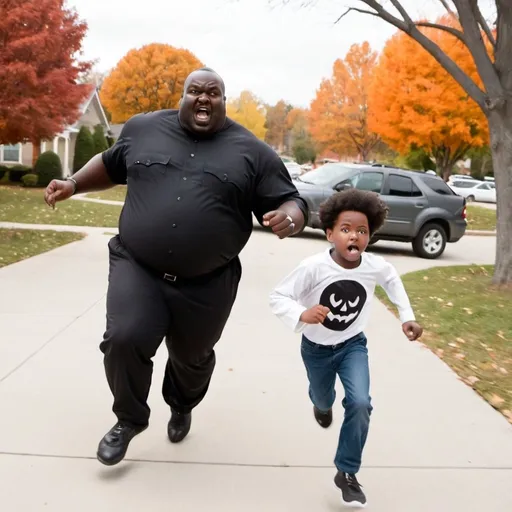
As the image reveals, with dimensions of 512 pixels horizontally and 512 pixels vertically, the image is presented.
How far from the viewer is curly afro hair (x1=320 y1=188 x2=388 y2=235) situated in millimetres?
3061

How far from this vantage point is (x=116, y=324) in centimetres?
297

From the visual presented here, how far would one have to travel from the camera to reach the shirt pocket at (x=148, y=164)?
3.04 m

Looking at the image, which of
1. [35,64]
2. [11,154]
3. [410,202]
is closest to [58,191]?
[410,202]

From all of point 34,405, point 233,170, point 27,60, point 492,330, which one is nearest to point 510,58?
point 492,330

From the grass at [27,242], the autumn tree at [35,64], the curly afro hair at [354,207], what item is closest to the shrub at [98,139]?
the autumn tree at [35,64]

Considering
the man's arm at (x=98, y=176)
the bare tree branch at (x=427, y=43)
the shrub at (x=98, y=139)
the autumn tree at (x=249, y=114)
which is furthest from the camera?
the autumn tree at (x=249, y=114)

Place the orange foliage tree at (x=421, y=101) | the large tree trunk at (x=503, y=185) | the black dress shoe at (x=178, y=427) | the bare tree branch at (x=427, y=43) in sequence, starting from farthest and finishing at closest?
the orange foliage tree at (x=421, y=101) → the bare tree branch at (x=427, y=43) → the large tree trunk at (x=503, y=185) → the black dress shoe at (x=178, y=427)

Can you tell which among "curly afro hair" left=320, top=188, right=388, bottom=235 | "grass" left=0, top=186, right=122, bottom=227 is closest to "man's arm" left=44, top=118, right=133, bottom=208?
"curly afro hair" left=320, top=188, right=388, bottom=235

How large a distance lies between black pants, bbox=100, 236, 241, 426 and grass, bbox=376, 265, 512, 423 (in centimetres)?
222

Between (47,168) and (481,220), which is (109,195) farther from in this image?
(481,220)

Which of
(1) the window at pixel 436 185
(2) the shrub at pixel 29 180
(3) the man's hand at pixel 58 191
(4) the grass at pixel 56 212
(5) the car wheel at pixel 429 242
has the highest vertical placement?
(3) the man's hand at pixel 58 191

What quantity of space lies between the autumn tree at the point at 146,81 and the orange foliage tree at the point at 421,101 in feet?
42.2

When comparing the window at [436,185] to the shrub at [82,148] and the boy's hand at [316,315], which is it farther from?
the shrub at [82,148]

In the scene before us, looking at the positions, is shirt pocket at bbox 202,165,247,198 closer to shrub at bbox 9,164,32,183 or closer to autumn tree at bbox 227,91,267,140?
shrub at bbox 9,164,32,183
